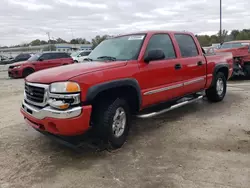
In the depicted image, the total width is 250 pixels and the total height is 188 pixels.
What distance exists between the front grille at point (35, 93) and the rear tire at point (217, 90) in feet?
14.9

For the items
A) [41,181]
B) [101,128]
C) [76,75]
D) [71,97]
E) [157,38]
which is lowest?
[41,181]

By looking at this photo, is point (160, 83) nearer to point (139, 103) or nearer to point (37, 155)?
point (139, 103)

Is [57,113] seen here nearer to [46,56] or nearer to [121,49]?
[121,49]

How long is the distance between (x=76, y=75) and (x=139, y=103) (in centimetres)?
127

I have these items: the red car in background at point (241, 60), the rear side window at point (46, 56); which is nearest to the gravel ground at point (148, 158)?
the red car in background at point (241, 60)

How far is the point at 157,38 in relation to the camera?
5.06 metres

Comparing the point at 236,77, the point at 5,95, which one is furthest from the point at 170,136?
the point at 236,77

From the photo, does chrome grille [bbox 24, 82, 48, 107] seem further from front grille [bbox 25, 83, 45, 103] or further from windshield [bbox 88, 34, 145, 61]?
windshield [bbox 88, 34, 145, 61]

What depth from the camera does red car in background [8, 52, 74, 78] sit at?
1540 cm

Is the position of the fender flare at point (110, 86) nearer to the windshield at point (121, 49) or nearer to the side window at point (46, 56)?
the windshield at point (121, 49)

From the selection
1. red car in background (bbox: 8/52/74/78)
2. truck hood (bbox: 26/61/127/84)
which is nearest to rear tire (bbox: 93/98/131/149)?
truck hood (bbox: 26/61/127/84)

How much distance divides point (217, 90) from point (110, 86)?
13.4 feet

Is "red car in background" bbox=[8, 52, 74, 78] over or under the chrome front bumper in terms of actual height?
over

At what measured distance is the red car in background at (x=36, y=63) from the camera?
50.5 feet
